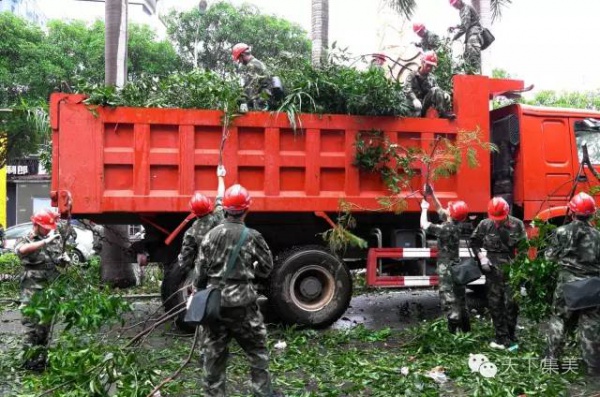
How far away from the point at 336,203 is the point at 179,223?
6.14ft

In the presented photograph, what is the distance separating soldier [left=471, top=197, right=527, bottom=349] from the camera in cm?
602

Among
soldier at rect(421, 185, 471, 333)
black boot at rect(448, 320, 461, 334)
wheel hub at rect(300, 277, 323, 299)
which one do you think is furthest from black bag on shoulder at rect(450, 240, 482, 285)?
wheel hub at rect(300, 277, 323, 299)

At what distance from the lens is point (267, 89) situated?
22.0ft

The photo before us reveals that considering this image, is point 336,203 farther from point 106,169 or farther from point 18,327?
point 18,327

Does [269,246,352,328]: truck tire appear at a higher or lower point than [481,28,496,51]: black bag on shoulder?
lower

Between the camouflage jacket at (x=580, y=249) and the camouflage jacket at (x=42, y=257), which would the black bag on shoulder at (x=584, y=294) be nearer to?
the camouflage jacket at (x=580, y=249)

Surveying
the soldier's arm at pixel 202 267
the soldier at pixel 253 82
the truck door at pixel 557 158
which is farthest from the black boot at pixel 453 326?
the soldier at pixel 253 82

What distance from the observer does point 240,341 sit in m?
4.28

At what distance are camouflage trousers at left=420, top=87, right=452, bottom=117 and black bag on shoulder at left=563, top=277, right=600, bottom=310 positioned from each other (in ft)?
9.38

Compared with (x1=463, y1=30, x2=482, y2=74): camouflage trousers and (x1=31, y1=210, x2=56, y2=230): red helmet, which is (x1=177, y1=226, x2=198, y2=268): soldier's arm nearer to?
(x1=31, y1=210, x2=56, y2=230): red helmet

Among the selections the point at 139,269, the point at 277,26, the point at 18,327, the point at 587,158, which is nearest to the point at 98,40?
the point at 277,26

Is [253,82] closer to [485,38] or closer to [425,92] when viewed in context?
[425,92]

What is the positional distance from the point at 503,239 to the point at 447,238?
1.99ft

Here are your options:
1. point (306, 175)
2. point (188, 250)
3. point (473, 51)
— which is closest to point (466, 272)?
point (306, 175)
